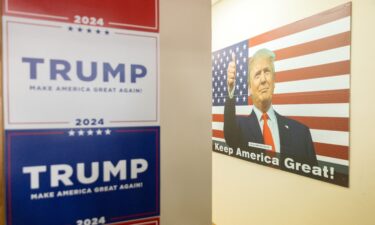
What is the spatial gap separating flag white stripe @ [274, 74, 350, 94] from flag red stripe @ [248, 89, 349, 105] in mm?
28

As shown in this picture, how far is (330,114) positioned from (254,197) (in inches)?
48.0

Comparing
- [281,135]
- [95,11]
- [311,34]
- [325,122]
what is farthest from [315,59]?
[95,11]

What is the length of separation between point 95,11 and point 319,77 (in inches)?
66.9

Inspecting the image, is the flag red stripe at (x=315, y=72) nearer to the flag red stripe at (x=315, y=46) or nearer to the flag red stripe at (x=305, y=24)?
the flag red stripe at (x=315, y=46)

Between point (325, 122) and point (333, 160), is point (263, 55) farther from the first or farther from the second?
point (333, 160)

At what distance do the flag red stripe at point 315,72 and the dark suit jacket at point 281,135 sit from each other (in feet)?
1.12

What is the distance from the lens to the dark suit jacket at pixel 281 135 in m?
2.06

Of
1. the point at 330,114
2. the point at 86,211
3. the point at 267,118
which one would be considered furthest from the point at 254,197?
the point at 86,211

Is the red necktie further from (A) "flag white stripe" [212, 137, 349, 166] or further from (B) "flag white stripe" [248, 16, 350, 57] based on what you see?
(B) "flag white stripe" [248, 16, 350, 57]

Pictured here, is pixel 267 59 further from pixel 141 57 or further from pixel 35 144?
pixel 35 144

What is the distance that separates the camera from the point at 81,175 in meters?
0.78

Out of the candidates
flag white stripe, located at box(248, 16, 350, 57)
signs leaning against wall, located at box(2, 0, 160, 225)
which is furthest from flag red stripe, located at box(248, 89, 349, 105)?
signs leaning against wall, located at box(2, 0, 160, 225)

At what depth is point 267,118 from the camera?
2398mm

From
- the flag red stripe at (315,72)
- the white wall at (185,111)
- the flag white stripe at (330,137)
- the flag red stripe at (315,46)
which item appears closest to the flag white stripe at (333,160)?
the flag white stripe at (330,137)
